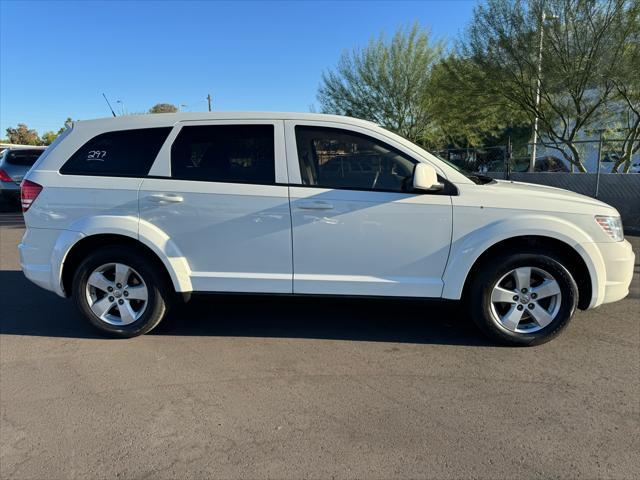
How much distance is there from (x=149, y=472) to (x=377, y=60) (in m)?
20.1

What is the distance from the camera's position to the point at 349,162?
3.91 metres

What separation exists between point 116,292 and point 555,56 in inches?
490

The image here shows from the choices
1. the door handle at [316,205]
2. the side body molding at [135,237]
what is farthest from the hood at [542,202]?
the side body molding at [135,237]

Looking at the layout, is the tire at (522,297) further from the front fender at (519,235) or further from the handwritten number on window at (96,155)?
the handwritten number on window at (96,155)

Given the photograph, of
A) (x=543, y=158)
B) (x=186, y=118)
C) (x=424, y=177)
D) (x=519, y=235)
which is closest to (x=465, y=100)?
(x=543, y=158)

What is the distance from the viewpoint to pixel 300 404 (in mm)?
3092

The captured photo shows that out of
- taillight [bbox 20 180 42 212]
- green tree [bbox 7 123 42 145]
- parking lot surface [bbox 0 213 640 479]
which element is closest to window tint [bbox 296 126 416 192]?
parking lot surface [bbox 0 213 640 479]

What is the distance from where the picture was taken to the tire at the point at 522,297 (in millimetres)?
3781

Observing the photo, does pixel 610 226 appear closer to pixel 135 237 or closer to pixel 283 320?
pixel 283 320

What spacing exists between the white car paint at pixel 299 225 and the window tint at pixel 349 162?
0.23 ft

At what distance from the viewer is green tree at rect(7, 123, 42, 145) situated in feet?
255

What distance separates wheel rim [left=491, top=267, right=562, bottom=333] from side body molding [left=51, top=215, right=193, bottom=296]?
2.66m

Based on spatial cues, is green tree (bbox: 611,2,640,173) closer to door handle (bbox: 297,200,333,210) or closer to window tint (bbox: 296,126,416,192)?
window tint (bbox: 296,126,416,192)

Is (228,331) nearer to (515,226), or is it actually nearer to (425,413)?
(425,413)
